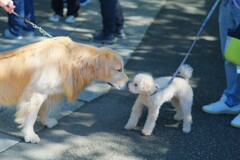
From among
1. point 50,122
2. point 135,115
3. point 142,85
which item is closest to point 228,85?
point 135,115

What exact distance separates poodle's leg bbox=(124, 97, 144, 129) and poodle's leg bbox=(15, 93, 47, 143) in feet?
3.14

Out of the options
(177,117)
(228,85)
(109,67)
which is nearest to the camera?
(109,67)

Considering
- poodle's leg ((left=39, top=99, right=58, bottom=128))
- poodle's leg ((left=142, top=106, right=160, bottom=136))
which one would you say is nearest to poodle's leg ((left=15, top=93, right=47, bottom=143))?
poodle's leg ((left=39, top=99, right=58, bottom=128))

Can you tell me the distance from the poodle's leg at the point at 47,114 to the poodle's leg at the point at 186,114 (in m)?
1.35

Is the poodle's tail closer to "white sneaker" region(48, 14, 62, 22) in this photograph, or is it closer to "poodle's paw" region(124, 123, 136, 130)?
"poodle's paw" region(124, 123, 136, 130)

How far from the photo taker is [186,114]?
174 inches

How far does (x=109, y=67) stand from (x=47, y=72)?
1.90 ft

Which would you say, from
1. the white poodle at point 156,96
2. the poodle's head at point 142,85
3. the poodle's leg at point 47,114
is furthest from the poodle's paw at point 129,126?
the poodle's leg at point 47,114

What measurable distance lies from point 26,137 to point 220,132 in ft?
6.75

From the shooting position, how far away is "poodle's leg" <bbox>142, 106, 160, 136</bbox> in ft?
14.0

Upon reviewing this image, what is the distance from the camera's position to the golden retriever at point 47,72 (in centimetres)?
387

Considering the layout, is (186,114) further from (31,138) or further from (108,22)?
(108,22)

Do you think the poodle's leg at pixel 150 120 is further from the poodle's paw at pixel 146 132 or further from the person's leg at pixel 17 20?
the person's leg at pixel 17 20

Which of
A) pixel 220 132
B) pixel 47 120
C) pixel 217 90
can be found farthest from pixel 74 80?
pixel 217 90
